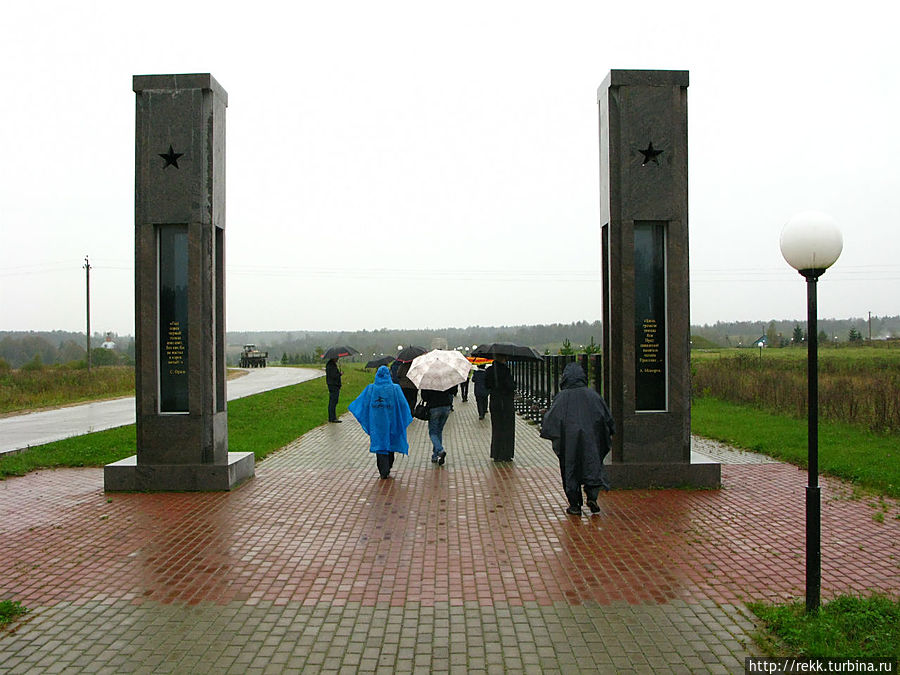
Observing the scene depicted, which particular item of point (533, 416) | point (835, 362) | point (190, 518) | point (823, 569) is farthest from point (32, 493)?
point (835, 362)

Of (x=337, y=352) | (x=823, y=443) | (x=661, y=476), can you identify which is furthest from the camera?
(x=337, y=352)

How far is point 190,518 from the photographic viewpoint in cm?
810

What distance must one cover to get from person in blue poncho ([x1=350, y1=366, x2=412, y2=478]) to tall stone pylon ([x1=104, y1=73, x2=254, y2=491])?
1.97 meters

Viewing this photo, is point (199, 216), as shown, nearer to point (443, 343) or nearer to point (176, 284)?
point (176, 284)

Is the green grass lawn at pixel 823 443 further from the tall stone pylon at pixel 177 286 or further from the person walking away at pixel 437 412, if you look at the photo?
the tall stone pylon at pixel 177 286

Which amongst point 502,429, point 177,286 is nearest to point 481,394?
point 502,429

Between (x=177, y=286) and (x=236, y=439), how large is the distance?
19.1 ft

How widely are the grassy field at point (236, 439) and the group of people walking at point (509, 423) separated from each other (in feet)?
10.1

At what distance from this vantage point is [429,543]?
278 inches

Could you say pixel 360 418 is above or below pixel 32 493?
above

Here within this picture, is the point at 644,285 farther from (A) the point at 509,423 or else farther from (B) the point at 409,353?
(B) the point at 409,353

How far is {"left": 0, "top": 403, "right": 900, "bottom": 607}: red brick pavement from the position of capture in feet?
18.9

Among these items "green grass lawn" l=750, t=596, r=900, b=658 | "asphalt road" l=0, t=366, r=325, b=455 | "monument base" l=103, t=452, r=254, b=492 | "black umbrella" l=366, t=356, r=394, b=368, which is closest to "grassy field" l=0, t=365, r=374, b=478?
"asphalt road" l=0, t=366, r=325, b=455

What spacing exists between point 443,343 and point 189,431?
21.6 feet
